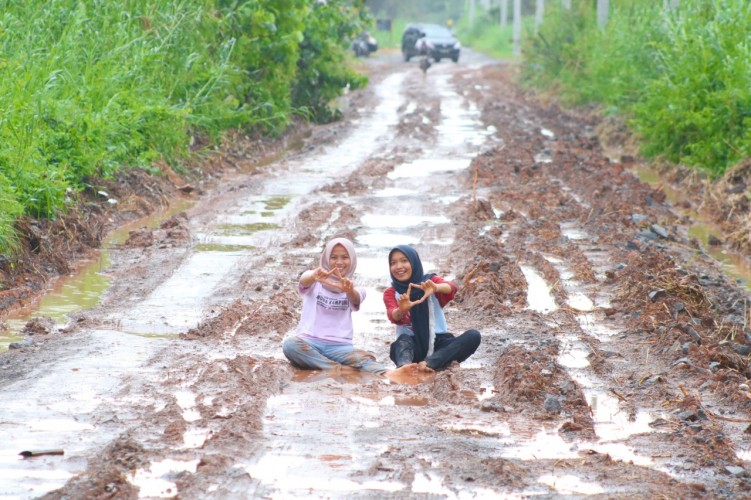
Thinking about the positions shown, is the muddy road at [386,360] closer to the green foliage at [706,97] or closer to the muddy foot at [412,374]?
the muddy foot at [412,374]

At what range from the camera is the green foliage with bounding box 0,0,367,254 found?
37.0 ft

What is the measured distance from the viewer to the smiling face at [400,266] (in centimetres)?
716

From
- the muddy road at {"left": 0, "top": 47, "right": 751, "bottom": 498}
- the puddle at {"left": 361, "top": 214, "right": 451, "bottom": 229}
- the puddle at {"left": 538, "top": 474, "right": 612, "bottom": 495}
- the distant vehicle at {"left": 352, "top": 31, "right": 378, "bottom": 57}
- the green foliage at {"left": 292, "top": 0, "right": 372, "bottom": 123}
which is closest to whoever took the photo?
the puddle at {"left": 538, "top": 474, "right": 612, "bottom": 495}

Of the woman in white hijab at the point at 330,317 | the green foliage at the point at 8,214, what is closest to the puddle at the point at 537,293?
the woman in white hijab at the point at 330,317

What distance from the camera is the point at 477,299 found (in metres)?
8.94

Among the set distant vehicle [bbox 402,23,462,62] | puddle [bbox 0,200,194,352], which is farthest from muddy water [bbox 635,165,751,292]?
distant vehicle [bbox 402,23,462,62]

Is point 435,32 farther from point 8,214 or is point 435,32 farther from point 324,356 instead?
point 324,356

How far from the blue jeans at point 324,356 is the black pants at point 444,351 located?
0.15m

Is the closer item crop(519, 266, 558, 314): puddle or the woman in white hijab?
the woman in white hijab

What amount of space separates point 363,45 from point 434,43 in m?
4.29

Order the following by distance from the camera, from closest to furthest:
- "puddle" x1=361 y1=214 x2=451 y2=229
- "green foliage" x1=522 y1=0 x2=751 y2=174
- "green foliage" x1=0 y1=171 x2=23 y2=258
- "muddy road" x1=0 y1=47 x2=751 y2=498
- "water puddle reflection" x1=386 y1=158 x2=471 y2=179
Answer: "muddy road" x1=0 y1=47 x2=751 y2=498, "green foliage" x1=0 y1=171 x2=23 y2=258, "puddle" x1=361 y1=214 x2=451 y2=229, "green foliage" x1=522 y1=0 x2=751 y2=174, "water puddle reflection" x1=386 y1=158 x2=471 y2=179

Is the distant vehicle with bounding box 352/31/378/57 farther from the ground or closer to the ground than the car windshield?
closer to the ground

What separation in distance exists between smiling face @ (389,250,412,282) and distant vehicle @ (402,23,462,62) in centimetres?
4289

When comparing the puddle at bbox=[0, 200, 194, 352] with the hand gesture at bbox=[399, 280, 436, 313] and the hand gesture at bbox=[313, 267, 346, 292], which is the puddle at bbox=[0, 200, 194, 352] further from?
the hand gesture at bbox=[399, 280, 436, 313]
